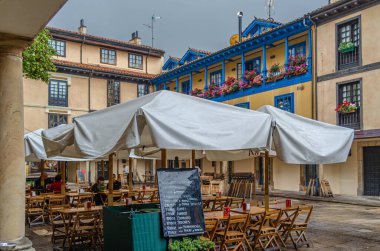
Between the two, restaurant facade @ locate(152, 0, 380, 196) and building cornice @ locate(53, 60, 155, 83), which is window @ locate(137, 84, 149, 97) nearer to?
building cornice @ locate(53, 60, 155, 83)

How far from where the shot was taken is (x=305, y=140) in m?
7.05

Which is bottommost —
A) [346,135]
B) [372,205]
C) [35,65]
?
[372,205]

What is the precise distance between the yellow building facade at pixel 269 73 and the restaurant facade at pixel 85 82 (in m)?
7.35

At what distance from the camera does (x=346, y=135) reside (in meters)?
7.89

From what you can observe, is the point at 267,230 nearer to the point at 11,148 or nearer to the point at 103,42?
the point at 11,148

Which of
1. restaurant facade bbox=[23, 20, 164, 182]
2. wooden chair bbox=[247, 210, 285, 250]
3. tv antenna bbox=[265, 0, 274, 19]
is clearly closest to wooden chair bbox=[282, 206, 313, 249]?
wooden chair bbox=[247, 210, 285, 250]

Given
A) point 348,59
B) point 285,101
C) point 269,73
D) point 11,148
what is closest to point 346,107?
point 348,59

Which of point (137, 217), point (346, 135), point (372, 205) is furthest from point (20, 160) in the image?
point (372, 205)

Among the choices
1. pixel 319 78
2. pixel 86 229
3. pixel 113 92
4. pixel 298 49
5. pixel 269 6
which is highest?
pixel 269 6

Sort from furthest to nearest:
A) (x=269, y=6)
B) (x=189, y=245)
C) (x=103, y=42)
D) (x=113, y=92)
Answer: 1. (x=103, y=42)
2. (x=113, y=92)
3. (x=269, y=6)
4. (x=189, y=245)

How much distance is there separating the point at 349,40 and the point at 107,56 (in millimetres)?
22123

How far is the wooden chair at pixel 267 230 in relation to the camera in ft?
24.3

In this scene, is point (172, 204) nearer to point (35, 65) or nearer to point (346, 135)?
point (346, 135)

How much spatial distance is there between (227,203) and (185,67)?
22.8 meters
